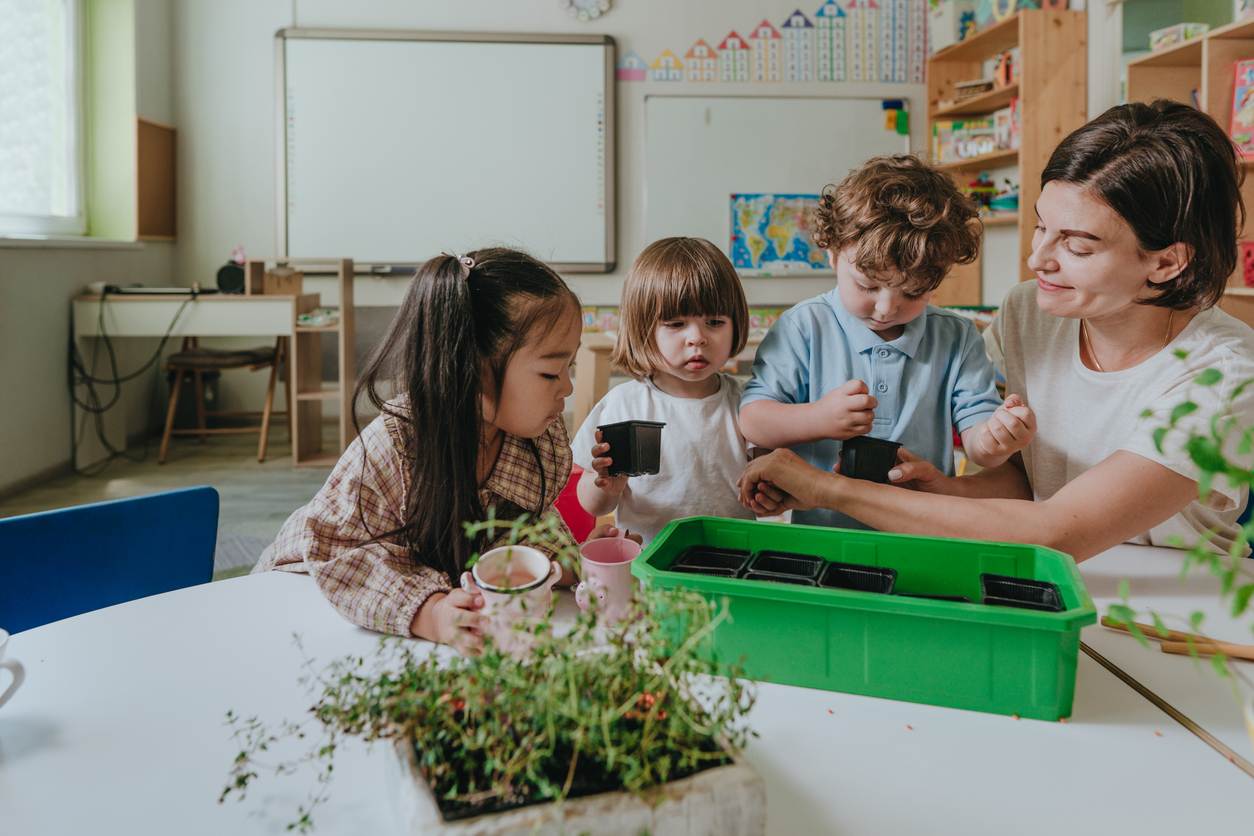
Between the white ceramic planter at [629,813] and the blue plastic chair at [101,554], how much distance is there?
82cm

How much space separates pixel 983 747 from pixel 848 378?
73 centimetres

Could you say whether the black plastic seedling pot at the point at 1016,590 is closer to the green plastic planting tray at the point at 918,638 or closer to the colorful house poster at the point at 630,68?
the green plastic planting tray at the point at 918,638

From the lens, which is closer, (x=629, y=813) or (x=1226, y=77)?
(x=629, y=813)

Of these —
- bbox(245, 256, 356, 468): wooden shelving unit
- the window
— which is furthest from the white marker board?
the window

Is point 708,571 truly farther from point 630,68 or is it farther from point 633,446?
point 630,68

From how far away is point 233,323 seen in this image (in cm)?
430

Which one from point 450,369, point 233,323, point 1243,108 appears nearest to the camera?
point 450,369

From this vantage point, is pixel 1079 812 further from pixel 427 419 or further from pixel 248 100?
pixel 248 100

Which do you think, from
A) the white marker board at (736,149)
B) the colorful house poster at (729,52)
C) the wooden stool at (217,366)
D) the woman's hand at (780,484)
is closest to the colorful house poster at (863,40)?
the white marker board at (736,149)

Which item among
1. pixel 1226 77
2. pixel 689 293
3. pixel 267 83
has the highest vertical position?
pixel 267 83

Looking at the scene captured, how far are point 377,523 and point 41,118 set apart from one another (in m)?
4.41

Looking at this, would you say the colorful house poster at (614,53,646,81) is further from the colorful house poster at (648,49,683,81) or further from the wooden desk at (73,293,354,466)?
the wooden desk at (73,293,354,466)

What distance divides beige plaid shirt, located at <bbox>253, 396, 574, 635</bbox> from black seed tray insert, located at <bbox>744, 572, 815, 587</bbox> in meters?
0.32

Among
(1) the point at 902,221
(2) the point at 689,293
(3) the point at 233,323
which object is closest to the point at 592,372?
(3) the point at 233,323
